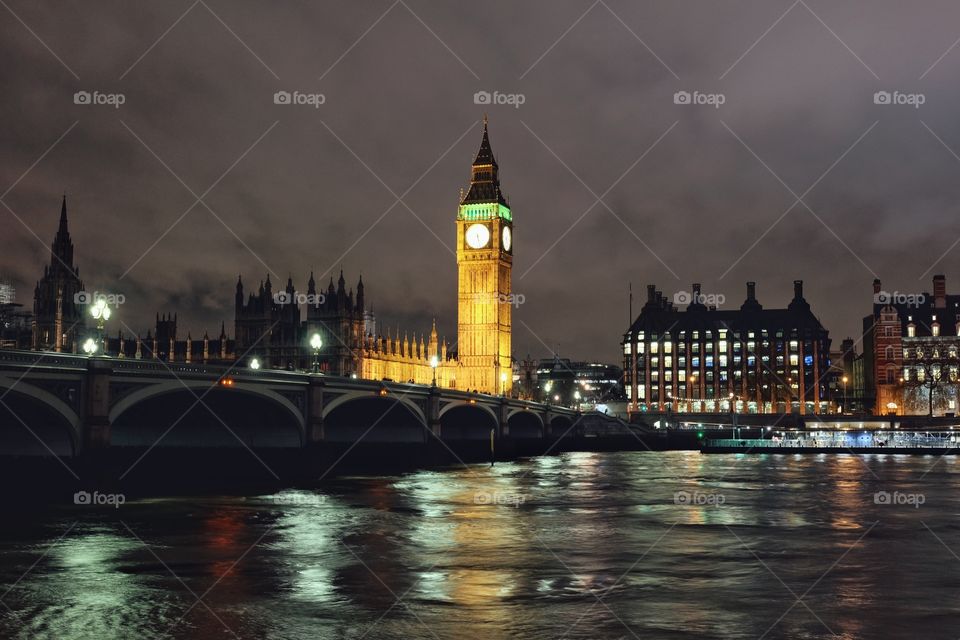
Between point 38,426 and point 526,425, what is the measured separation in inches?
3784

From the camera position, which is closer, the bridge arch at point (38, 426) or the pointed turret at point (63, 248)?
the bridge arch at point (38, 426)

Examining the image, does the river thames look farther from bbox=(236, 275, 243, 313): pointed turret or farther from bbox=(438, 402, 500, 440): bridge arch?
bbox=(236, 275, 243, 313): pointed turret

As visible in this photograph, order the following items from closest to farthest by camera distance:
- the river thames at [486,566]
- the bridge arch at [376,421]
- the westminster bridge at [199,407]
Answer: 1. the river thames at [486,566]
2. the westminster bridge at [199,407]
3. the bridge arch at [376,421]

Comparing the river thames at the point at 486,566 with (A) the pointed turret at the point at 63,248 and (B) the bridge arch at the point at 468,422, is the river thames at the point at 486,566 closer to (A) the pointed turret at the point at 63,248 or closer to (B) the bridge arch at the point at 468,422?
(B) the bridge arch at the point at 468,422

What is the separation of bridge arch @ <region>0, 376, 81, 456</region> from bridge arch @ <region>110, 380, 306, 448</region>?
3875 mm

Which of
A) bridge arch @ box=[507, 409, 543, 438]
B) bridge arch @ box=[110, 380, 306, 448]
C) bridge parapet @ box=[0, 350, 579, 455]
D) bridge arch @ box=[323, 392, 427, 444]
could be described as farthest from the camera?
bridge arch @ box=[507, 409, 543, 438]

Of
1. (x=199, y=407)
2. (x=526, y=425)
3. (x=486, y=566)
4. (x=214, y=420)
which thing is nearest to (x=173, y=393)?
(x=199, y=407)

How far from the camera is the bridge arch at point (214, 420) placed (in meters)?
68.3

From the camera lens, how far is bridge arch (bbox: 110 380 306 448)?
6831 cm

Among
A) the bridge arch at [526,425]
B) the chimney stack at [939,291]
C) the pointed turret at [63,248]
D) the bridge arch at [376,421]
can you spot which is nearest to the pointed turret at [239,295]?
the pointed turret at [63,248]

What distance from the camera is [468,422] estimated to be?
126562mm

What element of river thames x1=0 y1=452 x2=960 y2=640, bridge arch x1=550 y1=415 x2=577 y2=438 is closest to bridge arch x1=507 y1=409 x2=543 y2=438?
bridge arch x1=550 y1=415 x2=577 y2=438

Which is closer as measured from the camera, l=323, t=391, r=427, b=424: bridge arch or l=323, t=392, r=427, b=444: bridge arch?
l=323, t=391, r=427, b=424: bridge arch

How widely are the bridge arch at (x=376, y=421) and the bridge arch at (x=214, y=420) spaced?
7.02 meters
